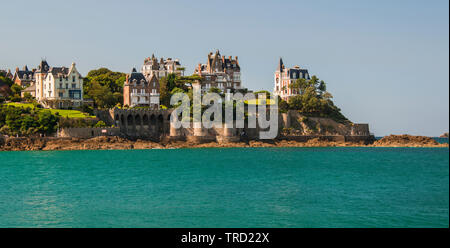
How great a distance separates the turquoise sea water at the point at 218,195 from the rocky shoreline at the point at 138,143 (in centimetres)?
1970

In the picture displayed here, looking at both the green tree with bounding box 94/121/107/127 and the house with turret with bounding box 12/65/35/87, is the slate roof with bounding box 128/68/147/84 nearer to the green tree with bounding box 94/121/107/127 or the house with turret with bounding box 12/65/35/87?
the green tree with bounding box 94/121/107/127

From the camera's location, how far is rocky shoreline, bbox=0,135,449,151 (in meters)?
73.4

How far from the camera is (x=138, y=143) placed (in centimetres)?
8181

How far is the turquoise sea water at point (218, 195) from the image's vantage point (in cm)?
2405

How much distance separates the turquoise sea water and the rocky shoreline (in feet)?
64.6

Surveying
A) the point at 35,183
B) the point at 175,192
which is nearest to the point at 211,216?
the point at 175,192

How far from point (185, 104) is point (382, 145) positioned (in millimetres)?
34866

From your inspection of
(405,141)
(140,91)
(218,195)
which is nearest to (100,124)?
(140,91)

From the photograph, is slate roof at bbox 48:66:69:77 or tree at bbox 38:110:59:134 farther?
slate roof at bbox 48:66:69:77

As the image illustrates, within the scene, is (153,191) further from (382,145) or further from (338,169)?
(382,145)

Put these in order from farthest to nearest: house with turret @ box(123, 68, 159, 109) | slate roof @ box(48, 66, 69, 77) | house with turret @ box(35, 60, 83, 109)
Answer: house with turret @ box(123, 68, 159, 109), slate roof @ box(48, 66, 69, 77), house with turret @ box(35, 60, 83, 109)

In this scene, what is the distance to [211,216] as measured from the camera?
24.9 metres

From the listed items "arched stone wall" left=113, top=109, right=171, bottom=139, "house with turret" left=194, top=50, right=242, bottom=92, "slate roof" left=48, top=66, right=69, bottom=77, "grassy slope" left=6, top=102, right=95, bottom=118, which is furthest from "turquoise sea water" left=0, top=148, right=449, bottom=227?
"house with turret" left=194, top=50, right=242, bottom=92

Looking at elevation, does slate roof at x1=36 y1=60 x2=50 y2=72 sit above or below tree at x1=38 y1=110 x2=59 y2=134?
above
